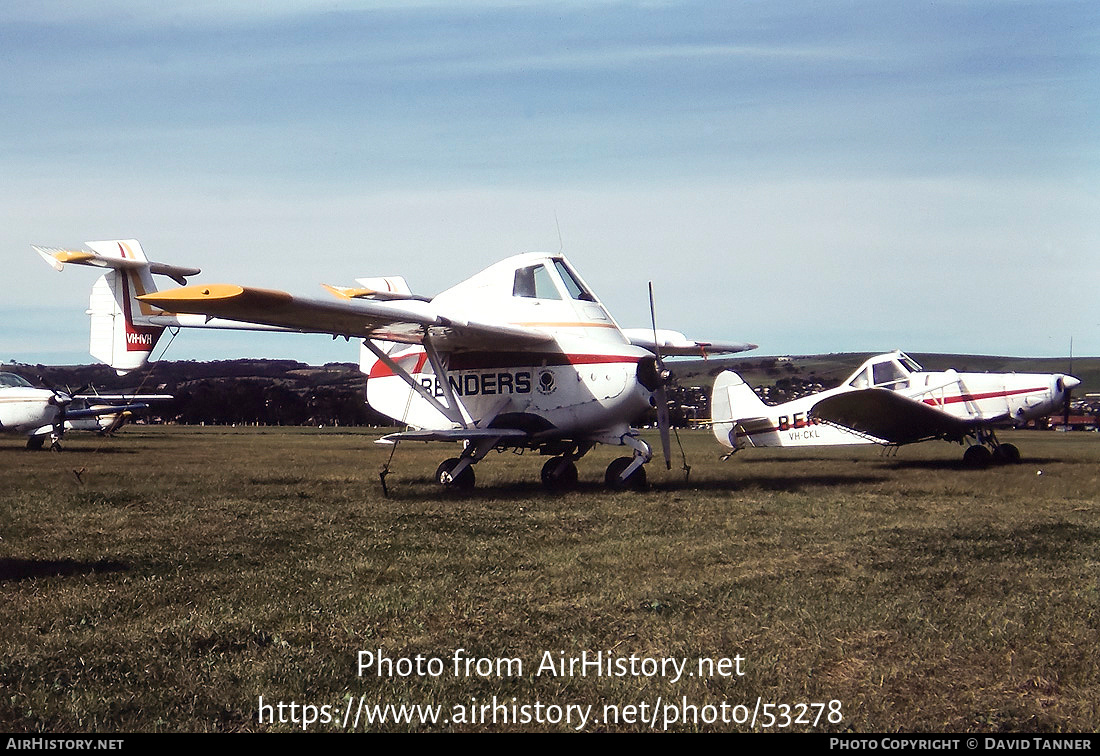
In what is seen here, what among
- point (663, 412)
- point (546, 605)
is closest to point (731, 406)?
point (663, 412)

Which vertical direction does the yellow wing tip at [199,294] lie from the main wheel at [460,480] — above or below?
above

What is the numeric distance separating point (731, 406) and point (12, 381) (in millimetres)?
17892

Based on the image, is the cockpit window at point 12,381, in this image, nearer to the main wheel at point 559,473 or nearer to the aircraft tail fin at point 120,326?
the aircraft tail fin at point 120,326

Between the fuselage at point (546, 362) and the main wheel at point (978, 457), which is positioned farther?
the main wheel at point (978, 457)

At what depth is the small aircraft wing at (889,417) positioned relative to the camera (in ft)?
57.4

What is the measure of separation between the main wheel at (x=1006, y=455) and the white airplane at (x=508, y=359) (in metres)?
9.58

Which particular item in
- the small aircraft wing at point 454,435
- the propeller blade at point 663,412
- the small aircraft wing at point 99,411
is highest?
the propeller blade at point 663,412

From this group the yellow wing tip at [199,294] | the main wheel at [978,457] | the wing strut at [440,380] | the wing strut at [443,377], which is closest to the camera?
the yellow wing tip at [199,294]

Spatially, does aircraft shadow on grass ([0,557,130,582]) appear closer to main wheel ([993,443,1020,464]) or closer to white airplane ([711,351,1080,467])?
white airplane ([711,351,1080,467])

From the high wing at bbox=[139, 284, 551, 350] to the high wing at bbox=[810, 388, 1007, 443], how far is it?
8.35m

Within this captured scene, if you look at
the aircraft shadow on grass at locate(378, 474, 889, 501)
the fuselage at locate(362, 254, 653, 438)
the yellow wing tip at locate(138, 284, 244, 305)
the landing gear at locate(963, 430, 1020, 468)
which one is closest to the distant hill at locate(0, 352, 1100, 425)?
the landing gear at locate(963, 430, 1020, 468)

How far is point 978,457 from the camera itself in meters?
18.1

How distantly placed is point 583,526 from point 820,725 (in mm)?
5156

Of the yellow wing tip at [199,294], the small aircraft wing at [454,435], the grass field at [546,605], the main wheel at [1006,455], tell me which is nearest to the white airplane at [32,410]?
the grass field at [546,605]
